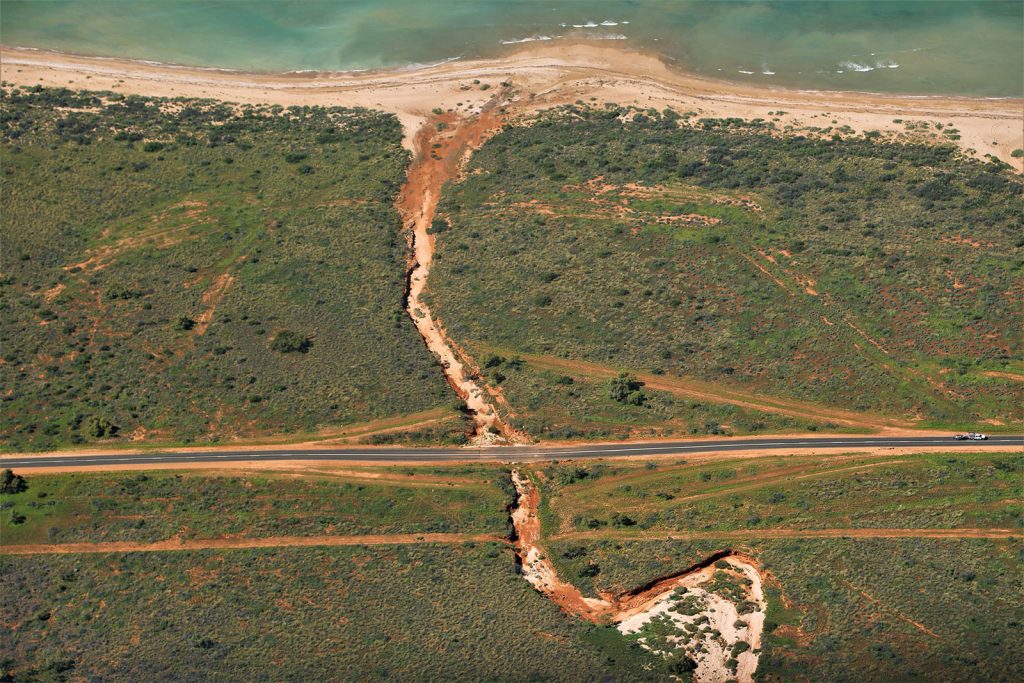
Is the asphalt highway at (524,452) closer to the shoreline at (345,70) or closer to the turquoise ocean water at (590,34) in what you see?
the shoreline at (345,70)

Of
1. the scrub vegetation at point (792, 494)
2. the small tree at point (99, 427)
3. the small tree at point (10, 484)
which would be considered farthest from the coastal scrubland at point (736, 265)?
the small tree at point (10, 484)

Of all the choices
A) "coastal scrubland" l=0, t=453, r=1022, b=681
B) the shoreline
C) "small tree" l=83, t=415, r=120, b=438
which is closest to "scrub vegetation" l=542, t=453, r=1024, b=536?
"coastal scrubland" l=0, t=453, r=1022, b=681

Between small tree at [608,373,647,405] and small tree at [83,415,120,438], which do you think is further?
small tree at [608,373,647,405]

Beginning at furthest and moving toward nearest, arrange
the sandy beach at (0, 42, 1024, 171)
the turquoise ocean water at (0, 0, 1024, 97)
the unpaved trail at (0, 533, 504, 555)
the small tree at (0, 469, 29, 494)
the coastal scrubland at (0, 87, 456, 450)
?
the turquoise ocean water at (0, 0, 1024, 97), the sandy beach at (0, 42, 1024, 171), the coastal scrubland at (0, 87, 456, 450), the small tree at (0, 469, 29, 494), the unpaved trail at (0, 533, 504, 555)

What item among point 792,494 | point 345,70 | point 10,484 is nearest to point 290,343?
point 10,484

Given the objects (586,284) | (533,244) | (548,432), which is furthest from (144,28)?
(548,432)

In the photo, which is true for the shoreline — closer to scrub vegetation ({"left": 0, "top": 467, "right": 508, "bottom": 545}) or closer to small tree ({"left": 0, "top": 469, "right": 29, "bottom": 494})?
scrub vegetation ({"left": 0, "top": 467, "right": 508, "bottom": 545})
